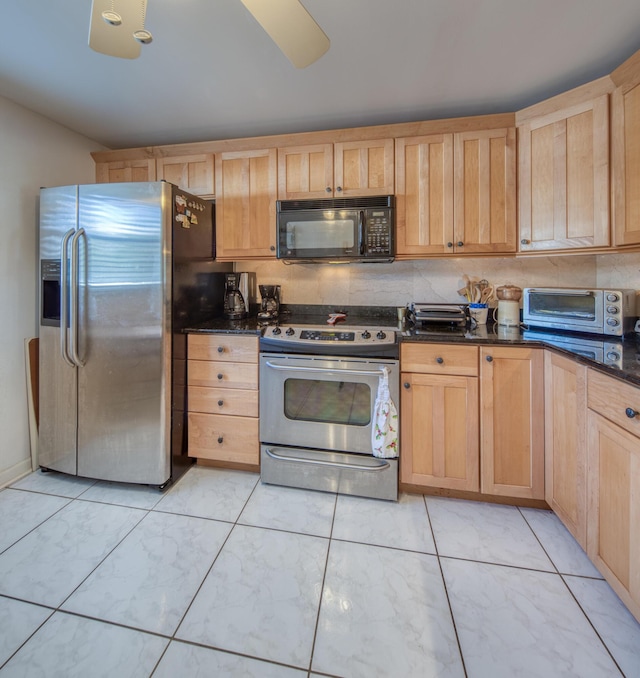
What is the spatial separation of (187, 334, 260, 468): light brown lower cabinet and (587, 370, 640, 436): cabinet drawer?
166 cm

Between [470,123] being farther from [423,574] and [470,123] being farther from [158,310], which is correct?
[423,574]

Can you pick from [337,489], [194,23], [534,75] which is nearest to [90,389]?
[337,489]

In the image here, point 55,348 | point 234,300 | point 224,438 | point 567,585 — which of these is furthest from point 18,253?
point 567,585

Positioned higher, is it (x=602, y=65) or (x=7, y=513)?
(x=602, y=65)

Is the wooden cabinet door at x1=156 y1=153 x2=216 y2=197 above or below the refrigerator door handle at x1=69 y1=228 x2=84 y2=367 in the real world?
above

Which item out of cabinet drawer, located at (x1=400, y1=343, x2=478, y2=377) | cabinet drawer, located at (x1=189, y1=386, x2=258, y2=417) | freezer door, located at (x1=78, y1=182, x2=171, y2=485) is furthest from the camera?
cabinet drawer, located at (x1=189, y1=386, x2=258, y2=417)

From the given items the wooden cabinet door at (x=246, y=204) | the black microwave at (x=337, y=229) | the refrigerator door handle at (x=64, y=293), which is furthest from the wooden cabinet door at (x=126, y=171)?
the black microwave at (x=337, y=229)

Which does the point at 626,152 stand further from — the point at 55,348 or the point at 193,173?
the point at 55,348

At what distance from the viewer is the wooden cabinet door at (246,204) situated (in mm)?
2266

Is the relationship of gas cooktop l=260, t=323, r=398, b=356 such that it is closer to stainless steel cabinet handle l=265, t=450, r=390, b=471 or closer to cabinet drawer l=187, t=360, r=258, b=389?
cabinet drawer l=187, t=360, r=258, b=389

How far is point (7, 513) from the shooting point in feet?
5.76

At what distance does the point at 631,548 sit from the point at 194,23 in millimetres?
2597

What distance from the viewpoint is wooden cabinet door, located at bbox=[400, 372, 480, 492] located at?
5.85 feet

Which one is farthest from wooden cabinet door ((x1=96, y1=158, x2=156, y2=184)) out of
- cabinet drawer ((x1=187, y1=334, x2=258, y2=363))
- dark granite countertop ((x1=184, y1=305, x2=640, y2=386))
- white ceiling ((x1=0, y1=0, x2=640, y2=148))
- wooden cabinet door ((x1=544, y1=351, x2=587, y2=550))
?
wooden cabinet door ((x1=544, y1=351, x2=587, y2=550))
